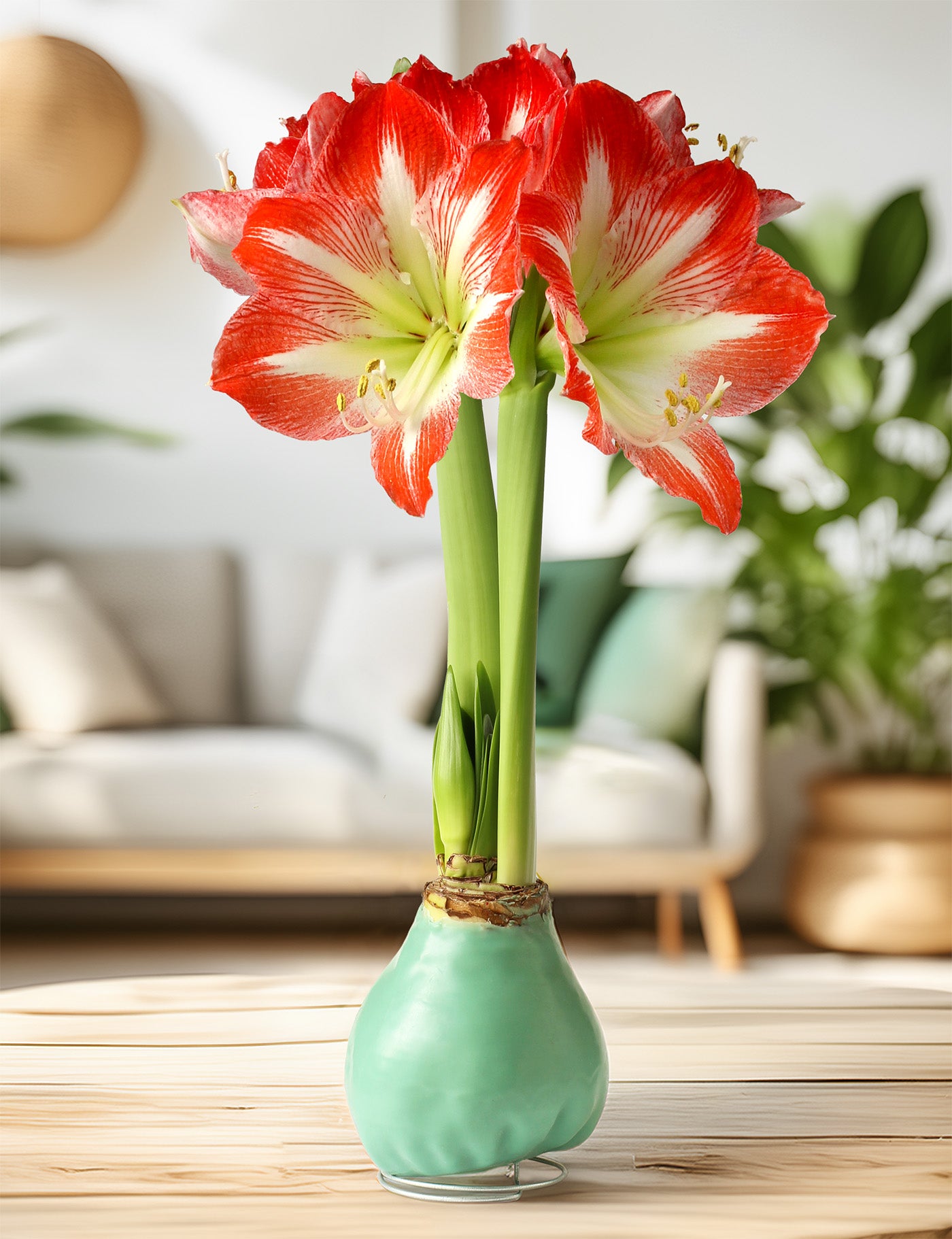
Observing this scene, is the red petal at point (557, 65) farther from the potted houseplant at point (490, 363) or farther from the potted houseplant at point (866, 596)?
the potted houseplant at point (866, 596)

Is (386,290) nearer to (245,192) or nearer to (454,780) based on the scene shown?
(245,192)

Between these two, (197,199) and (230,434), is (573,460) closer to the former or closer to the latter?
(230,434)

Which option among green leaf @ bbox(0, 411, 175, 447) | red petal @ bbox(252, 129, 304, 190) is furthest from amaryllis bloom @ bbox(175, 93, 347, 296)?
green leaf @ bbox(0, 411, 175, 447)

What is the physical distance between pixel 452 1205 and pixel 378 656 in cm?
192

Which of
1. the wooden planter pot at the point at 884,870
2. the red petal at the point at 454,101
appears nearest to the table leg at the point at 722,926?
the wooden planter pot at the point at 884,870

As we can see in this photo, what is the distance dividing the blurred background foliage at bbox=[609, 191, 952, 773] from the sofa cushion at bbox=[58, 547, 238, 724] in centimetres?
87

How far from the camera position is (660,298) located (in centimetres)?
43

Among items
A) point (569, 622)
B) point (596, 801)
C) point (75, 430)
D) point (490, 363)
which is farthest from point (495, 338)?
point (75, 430)

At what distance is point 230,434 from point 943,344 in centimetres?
152

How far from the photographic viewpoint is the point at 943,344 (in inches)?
91.1

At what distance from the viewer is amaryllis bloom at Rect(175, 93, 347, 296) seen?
42 cm

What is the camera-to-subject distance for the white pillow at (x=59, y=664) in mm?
2133

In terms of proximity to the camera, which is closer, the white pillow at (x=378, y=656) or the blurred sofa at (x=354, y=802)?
the blurred sofa at (x=354, y=802)

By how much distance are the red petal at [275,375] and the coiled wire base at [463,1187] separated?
26 centimetres
